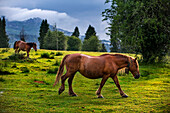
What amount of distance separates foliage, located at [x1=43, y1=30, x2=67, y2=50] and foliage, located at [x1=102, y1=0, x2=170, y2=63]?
67.7m

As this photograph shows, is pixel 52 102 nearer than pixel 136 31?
Yes

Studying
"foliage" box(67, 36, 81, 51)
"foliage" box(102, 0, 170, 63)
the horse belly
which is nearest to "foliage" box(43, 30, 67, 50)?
"foliage" box(67, 36, 81, 51)

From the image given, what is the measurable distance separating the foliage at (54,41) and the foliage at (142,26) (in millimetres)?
67717

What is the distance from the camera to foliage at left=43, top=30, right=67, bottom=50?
9119 cm

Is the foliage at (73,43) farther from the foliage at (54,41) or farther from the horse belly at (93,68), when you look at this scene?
the horse belly at (93,68)

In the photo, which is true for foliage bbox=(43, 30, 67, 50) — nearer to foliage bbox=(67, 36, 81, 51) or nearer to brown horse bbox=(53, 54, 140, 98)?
foliage bbox=(67, 36, 81, 51)

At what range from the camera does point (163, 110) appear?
6.72 metres

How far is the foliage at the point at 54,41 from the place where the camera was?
91.2m

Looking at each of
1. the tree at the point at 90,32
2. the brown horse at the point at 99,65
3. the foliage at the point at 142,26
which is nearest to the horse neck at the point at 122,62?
the brown horse at the point at 99,65

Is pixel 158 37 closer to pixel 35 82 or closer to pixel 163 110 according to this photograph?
pixel 35 82

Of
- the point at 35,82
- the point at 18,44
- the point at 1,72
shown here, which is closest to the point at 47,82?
the point at 35,82

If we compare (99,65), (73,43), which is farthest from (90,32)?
(99,65)

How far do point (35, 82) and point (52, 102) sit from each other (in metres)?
5.24

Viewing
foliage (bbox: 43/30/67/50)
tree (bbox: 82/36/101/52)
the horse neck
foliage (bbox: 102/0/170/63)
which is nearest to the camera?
the horse neck
